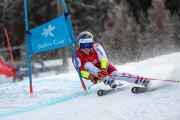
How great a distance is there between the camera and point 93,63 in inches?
336

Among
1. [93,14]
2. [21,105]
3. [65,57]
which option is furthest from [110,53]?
[21,105]

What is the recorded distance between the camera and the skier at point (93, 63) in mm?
7984

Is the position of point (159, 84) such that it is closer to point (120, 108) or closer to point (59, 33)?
point (120, 108)

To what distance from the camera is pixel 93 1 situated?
4241 cm

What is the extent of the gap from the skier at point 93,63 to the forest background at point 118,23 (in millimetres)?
8579

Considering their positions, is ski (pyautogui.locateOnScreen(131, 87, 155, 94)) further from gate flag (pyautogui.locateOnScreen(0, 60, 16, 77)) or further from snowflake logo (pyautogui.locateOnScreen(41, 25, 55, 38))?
gate flag (pyautogui.locateOnScreen(0, 60, 16, 77))

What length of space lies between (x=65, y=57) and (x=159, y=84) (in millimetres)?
9644

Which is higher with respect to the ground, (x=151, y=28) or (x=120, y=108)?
(x=151, y=28)

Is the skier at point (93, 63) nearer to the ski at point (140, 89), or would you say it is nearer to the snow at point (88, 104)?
the snow at point (88, 104)

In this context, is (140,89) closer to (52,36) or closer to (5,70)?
(52,36)

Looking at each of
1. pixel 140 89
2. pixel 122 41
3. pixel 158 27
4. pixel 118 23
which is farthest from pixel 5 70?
pixel 118 23

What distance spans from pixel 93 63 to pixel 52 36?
0.91 m

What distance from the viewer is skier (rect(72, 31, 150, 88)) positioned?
7984 mm

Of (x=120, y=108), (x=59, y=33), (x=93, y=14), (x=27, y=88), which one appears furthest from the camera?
(x=93, y=14)
